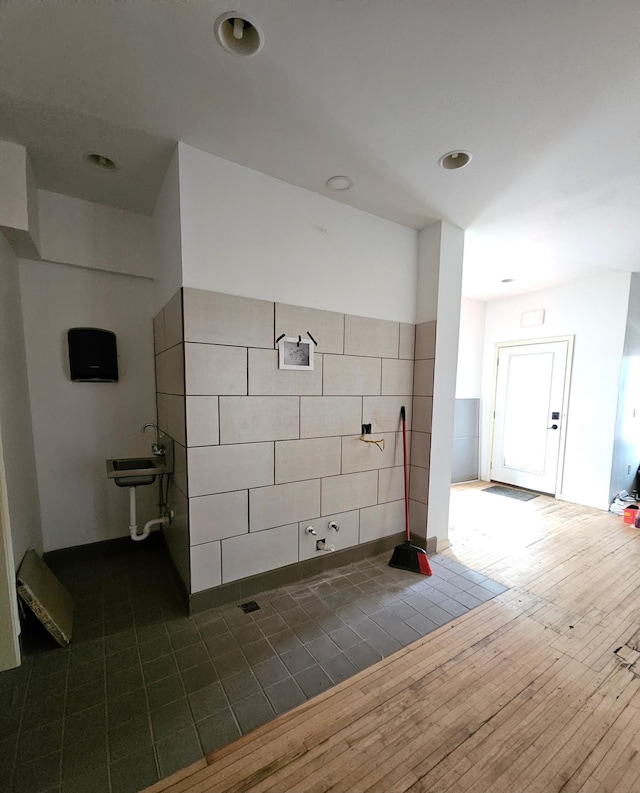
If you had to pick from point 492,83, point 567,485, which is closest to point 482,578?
point 567,485

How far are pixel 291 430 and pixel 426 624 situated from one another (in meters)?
1.43

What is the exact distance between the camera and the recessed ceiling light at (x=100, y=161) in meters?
1.88

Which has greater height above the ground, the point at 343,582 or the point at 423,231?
the point at 423,231

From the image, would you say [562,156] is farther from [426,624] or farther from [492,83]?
[426,624]

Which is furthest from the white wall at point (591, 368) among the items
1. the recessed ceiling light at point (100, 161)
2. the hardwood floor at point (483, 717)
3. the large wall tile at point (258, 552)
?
the recessed ceiling light at point (100, 161)

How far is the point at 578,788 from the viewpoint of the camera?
1138 millimetres

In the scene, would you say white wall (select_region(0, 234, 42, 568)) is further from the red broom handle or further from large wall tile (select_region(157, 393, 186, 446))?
the red broom handle

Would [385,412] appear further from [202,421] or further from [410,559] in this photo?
[202,421]

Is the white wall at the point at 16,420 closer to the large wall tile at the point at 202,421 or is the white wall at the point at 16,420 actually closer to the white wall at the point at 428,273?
the large wall tile at the point at 202,421

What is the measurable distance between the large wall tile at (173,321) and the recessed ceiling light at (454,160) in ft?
5.58

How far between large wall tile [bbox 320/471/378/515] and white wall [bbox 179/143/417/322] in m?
1.28

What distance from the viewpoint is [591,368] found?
12.7 ft

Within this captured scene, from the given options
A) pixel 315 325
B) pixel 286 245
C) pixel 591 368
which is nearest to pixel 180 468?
pixel 315 325

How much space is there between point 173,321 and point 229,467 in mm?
988
